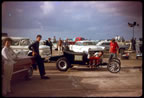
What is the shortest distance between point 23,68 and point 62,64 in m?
3.32

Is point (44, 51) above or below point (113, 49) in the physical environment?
below

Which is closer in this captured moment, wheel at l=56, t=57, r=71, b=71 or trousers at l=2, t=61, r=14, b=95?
trousers at l=2, t=61, r=14, b=95

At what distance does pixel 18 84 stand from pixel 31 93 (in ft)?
4.02

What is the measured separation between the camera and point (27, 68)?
697 centimetres

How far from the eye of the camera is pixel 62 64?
9.67 m

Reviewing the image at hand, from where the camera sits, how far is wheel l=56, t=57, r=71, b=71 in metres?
9.57

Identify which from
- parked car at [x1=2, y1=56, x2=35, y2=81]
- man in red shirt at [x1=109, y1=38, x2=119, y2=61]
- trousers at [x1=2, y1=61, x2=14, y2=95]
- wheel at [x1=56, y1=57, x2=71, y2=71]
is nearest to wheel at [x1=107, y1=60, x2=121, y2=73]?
man in red shirt at [x1=109, y1=38, x2=119, y2=61]

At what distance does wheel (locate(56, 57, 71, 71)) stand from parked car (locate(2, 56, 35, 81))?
87.7 inches

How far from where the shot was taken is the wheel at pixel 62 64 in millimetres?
9570

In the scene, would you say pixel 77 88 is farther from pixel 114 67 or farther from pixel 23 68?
pixel 114 67

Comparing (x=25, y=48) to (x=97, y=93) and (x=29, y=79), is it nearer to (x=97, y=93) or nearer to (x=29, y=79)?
(x=29, y=79)

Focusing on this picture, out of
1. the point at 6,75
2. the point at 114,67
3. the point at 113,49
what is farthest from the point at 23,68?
the point at 113,49

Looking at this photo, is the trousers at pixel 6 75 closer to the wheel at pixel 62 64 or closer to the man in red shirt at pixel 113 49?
the wheel at pixel 62 64

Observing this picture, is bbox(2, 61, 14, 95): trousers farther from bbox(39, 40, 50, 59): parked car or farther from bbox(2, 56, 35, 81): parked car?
bbox(39, 40, 50, 59): parked car
